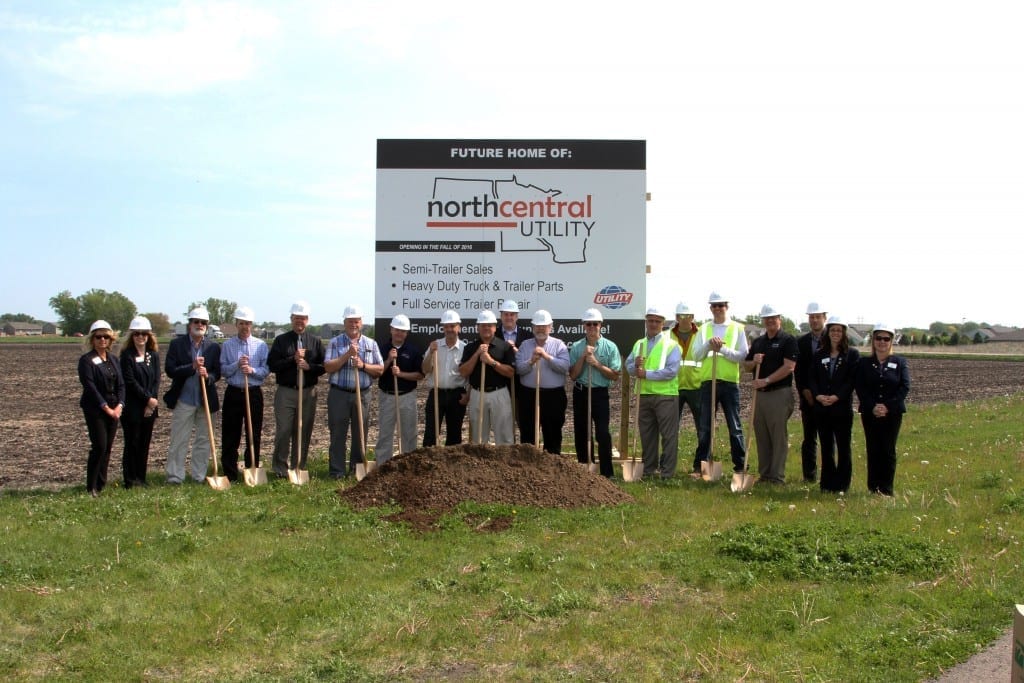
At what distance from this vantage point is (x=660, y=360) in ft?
37.3

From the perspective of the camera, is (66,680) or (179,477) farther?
(179,477)

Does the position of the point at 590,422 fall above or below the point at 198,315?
below

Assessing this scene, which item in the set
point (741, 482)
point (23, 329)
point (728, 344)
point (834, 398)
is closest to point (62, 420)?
point (728, 344)

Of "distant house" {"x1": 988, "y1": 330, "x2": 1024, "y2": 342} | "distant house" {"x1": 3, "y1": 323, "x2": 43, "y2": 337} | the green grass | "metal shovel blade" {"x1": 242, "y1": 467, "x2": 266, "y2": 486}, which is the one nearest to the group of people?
"metal shovel blade" {"x1": 242, "y1": 467, "x2": 266, "y2": 486}

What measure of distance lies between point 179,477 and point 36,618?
5.05 metres

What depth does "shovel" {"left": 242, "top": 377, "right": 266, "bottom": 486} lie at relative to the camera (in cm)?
1103

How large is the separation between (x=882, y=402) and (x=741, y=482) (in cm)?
189

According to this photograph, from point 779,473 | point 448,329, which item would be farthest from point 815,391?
point 448,329

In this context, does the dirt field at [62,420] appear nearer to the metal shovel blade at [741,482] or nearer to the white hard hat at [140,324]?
the white hard hat at [140,324]

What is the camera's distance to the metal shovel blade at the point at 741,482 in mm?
10562

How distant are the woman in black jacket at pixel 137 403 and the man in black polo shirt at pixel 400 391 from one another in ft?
9.39

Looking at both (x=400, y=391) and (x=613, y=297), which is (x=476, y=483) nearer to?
(x=400, y=391)

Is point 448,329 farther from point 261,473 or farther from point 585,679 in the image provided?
point 585,679

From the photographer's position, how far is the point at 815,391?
1068 cm
